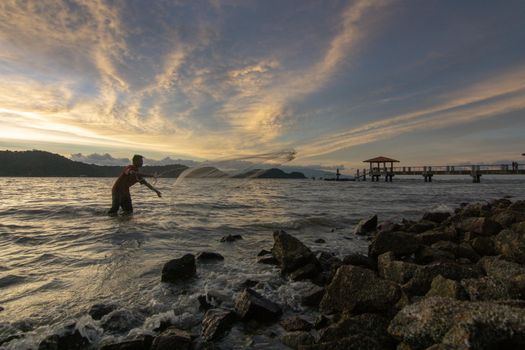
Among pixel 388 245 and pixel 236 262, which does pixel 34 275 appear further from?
pixel 388 245

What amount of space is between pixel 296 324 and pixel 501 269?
4053mm

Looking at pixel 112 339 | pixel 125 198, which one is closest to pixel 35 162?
pixel 125 198

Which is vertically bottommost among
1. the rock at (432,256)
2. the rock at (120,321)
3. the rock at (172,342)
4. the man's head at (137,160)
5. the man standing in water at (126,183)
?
the rock at (120,321)

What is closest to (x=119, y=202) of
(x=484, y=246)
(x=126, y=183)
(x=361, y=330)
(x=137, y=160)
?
(x=126, y=183)

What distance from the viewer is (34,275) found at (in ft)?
24.1

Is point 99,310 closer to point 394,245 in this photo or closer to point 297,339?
point 297,339

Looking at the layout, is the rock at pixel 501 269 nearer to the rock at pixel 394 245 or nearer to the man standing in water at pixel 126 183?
the rock at pixel 394 245

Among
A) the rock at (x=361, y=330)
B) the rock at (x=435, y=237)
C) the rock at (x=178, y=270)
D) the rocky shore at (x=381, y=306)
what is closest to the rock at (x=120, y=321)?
the rocky shore at (x=381, y=306)

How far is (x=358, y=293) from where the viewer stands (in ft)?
17.1

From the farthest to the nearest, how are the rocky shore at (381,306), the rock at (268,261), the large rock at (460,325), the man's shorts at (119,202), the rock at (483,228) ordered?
the man's shorts at (119,202)
the rock at (483,228)
the rock at (268,261)
the rocky shore at (381,306)
the large rock at (460,325)

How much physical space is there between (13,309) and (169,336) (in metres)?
3.42

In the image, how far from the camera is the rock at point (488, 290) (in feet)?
15.0

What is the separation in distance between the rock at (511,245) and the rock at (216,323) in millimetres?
6589

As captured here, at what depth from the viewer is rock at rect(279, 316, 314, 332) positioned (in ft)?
16.0
